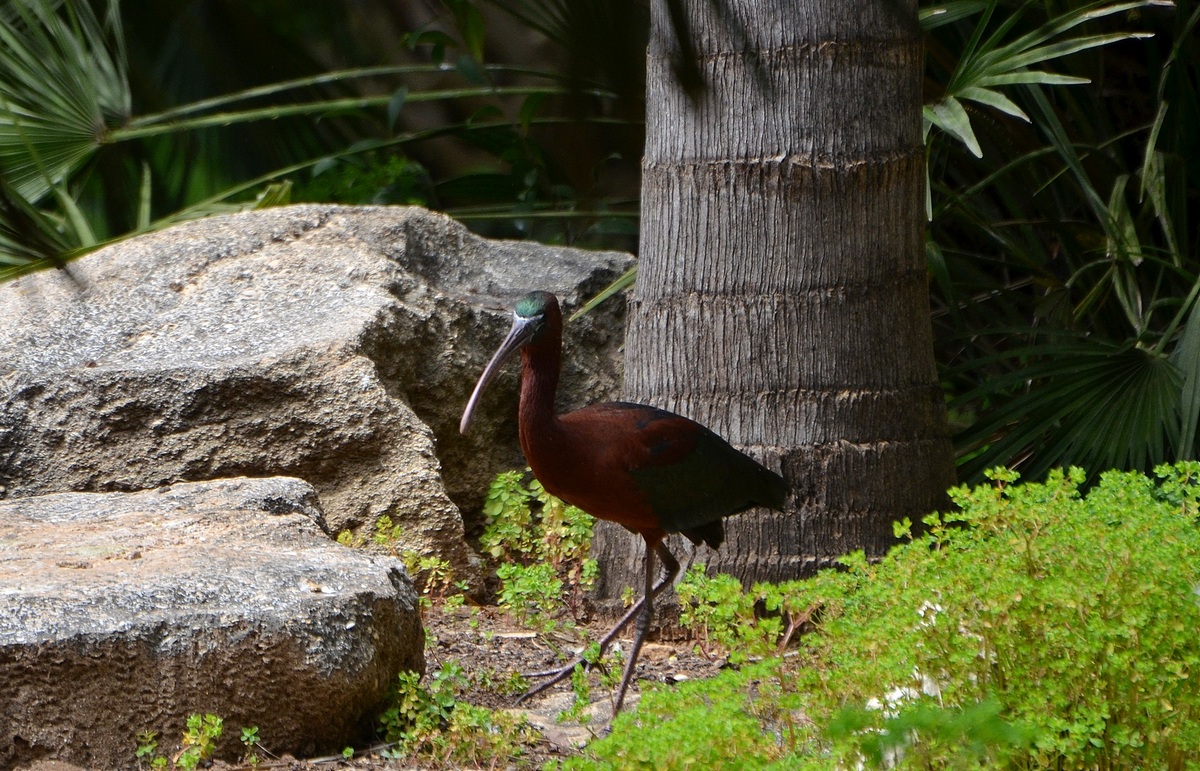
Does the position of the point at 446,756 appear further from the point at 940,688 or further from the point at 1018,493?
the point at 1018,493

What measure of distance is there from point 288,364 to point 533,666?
1.37m

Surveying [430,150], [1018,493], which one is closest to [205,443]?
[1018,493]

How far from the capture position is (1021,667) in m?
2.54

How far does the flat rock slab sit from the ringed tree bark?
1359 millimetres

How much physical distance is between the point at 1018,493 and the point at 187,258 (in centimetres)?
340

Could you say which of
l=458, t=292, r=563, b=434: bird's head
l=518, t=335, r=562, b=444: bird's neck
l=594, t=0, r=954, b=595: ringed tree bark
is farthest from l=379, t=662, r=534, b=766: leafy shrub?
l=594, t=0, r=954, b=595: ringed tree bark

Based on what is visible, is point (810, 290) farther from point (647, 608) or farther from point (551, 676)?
point (551, 676)

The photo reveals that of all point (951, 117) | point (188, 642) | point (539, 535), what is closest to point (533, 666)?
point (539, 535)

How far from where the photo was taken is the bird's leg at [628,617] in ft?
12.4

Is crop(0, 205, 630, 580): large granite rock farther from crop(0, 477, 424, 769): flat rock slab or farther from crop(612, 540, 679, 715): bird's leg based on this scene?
crop(0, 477, 424, 769): flat rock slab

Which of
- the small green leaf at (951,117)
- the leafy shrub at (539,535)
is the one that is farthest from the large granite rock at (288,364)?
the small green leaf at (951,117)

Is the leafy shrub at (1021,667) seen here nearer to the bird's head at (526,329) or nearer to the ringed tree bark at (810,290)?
the ringed tree bark at (810,290)

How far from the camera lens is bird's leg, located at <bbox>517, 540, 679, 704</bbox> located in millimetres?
Answer: 3770

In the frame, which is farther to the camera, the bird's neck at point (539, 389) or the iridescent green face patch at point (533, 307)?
the iridescent green face patch at point (533, 307)
